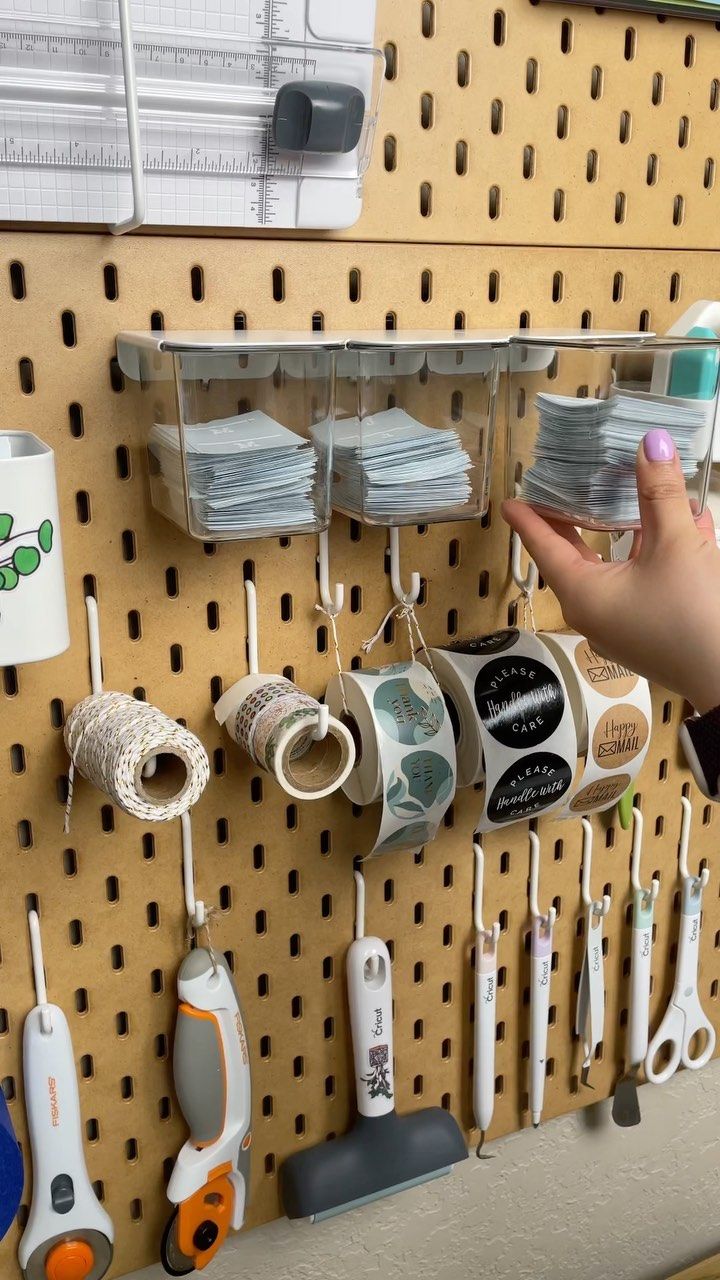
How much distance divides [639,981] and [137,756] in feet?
2.22

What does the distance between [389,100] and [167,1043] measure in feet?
2.47

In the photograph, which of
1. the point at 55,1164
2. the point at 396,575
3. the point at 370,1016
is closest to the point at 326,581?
the point at 396,575

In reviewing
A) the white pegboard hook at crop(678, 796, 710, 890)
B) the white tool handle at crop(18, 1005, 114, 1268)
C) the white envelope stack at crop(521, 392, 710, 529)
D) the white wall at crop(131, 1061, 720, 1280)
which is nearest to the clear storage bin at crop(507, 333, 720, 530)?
the white envelope stack at crop(521, 392, 710, 529)

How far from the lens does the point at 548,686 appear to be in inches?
32.8

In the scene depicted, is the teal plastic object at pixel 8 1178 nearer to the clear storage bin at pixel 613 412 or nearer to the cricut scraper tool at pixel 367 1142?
the cricut scraper tool at pixel 367 1142

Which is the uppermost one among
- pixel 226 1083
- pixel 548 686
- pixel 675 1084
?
pixel 548 686

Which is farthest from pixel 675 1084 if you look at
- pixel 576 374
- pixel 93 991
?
pixel 576 374

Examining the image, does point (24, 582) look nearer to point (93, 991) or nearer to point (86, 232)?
point (86, 232)

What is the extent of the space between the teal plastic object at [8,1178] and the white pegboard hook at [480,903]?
47 centimetres

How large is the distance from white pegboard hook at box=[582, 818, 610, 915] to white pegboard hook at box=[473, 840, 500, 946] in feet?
0.37

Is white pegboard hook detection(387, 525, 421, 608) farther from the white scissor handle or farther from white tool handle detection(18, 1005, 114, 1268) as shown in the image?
the white scissor handle

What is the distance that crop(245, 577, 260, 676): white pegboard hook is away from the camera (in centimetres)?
81

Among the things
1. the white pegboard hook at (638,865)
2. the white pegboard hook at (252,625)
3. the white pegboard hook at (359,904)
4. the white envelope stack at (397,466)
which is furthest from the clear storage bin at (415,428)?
the white pegboard hook at (638,865)

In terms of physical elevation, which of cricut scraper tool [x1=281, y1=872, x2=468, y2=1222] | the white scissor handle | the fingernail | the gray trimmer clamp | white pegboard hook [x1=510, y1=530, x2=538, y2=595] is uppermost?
the gray trimmer clamp
